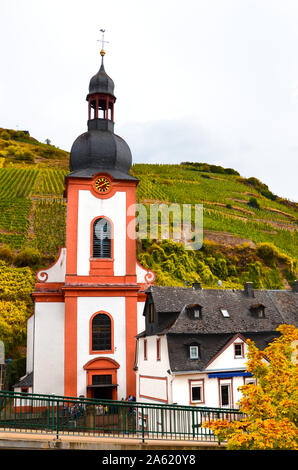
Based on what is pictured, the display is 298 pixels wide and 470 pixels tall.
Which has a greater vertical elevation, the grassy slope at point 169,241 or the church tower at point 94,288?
the grassy slope at point 169,241

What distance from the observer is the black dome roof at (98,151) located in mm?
28391

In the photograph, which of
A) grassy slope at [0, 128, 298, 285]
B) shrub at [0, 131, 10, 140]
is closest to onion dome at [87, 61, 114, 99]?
grassy slope at [0, 128, 298, 285]

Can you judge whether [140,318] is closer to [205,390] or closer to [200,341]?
[200,341]

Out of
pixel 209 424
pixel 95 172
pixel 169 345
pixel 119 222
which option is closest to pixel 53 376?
pixel 169 345

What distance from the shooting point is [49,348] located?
85.5 feet

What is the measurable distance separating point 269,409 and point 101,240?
18.6 m

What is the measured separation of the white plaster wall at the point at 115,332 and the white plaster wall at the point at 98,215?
5.42 feet

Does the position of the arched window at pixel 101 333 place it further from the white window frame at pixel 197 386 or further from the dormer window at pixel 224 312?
the dormer window at pixel 224 312

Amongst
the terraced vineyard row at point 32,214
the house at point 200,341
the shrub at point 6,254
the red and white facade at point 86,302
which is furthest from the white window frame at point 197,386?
the terraced vineyard row at point 32,214

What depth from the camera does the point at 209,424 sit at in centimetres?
1045

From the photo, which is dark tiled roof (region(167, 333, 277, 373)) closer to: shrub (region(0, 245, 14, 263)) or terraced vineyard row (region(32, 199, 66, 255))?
shrub (region(0, 245, 14, 263))
